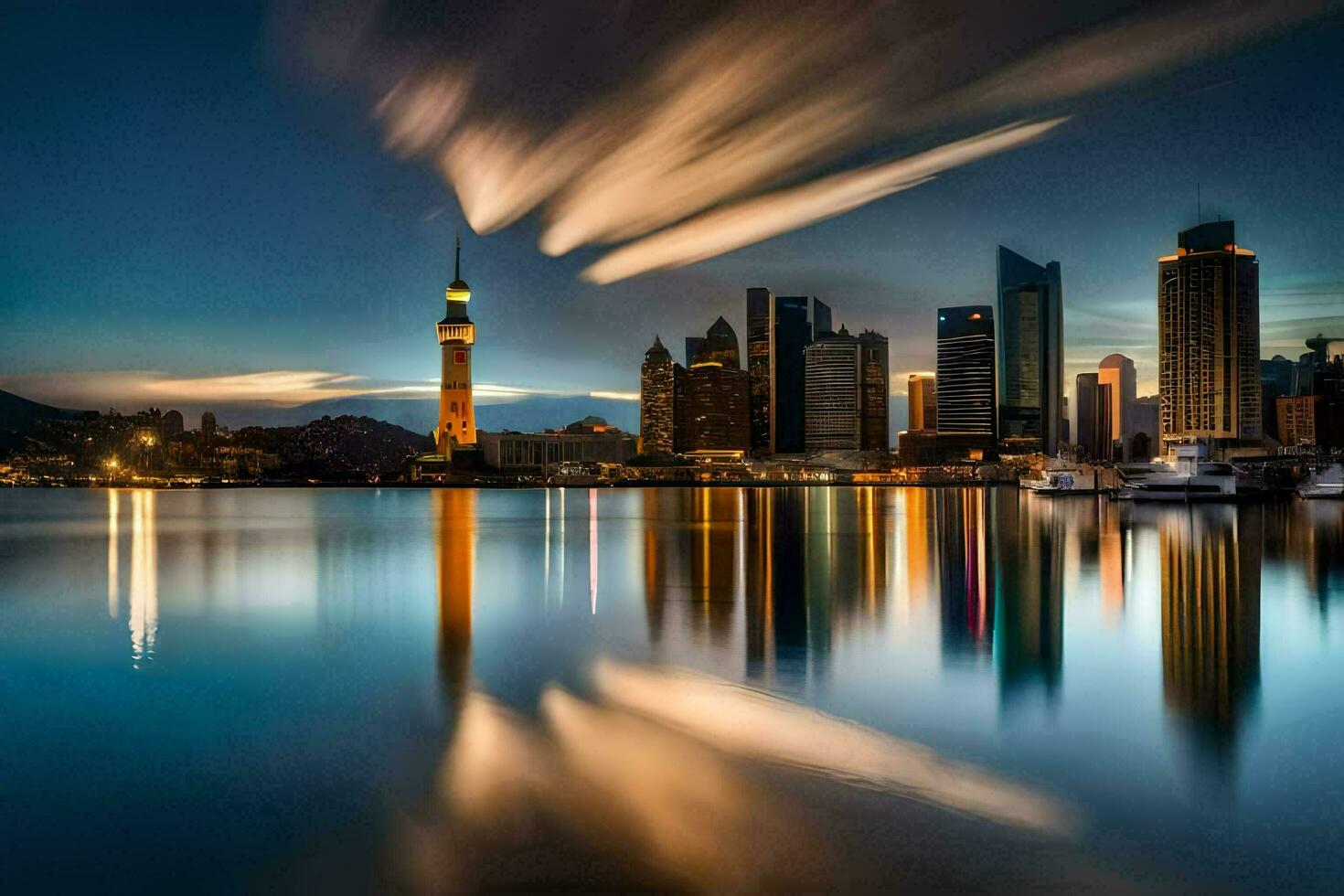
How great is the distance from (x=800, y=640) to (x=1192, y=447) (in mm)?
78827

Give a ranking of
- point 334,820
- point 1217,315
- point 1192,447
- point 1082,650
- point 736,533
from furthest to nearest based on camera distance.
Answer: point 1217,315, point 1192,447, point 736,533, point 1082,650, point 334,820

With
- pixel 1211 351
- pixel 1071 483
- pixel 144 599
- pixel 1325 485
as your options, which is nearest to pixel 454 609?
pixel 144 599

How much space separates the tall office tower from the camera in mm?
142875

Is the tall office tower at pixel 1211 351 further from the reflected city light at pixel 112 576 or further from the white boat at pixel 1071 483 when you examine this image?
the reflected city light at pixel 112 576

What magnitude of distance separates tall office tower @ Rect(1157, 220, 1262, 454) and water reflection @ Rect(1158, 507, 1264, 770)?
5117 inches

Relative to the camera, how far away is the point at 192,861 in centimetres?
589

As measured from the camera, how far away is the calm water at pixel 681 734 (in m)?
5.75

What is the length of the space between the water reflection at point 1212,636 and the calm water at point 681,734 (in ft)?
0.23

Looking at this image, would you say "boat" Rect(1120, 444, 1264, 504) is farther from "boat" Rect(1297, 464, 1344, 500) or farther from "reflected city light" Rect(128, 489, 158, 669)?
"reflected city light" Rect(128, 489, 158, 669)

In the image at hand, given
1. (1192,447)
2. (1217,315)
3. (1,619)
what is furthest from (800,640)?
(1217,315)

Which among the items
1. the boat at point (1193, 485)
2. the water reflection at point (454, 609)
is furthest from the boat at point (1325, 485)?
the water reflection at point (454, 609)

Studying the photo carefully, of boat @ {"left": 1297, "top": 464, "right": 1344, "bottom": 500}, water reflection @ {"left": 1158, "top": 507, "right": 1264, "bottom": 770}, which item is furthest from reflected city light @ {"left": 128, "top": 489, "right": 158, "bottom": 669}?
boat @ {"left": 1297, "top": 464, "right": 1344, "bottom": 500}

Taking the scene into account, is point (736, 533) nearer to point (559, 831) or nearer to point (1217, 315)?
point (559, 831)

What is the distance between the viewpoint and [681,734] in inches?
328
